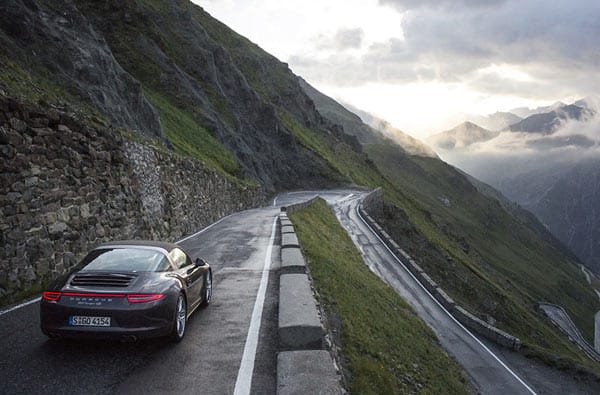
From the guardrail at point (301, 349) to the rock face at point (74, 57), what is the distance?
1599 cm

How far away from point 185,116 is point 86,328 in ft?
119

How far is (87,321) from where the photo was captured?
22.4ft

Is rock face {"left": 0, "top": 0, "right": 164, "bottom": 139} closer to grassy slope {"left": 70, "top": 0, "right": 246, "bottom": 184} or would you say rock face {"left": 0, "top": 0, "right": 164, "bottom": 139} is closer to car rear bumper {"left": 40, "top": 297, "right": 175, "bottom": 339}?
grassy slope {"left": 70, "top": 0, "right": 246, "bottom": 184}

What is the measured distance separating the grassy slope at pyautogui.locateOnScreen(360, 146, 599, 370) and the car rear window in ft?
124

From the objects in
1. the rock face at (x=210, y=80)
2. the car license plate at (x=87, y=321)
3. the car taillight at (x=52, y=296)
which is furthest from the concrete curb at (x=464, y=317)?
the car taillight at (x=52, y=296)

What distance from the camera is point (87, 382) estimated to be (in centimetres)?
616

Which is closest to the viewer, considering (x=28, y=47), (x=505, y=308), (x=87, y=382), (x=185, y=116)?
(x=87, y=382)

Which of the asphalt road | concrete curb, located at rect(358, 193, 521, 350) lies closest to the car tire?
the asphalt road

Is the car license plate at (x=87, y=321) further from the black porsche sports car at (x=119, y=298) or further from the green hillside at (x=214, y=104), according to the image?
the green hillside at (x=214, y=104)

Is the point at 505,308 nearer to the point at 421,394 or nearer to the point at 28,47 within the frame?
the point at 421,394

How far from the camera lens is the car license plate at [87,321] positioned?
6.82m

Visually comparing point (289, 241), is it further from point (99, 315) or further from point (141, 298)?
point (99, 315)

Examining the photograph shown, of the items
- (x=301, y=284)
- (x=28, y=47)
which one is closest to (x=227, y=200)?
(x=28, y=47)

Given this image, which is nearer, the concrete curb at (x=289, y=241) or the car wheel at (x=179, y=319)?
the car wheel at (x=179, y=319)
